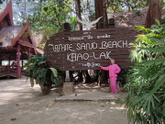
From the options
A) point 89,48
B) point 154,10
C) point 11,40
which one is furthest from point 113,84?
point 11,40

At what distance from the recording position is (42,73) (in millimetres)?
5004

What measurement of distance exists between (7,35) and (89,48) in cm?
881

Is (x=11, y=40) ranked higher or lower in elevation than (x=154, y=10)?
higher

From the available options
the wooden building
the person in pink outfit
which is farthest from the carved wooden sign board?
the wooden building

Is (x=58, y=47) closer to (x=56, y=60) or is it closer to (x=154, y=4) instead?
(x=56, y=60)

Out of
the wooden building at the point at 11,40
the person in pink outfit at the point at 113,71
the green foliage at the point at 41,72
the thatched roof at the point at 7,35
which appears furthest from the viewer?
the wooden building at the point at 11,40

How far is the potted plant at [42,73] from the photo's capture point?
16.5 feet

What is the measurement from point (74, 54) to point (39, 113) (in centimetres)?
233

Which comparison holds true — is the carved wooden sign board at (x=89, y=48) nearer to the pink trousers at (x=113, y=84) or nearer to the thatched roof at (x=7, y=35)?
the pink trousers at (x=113, y=84)

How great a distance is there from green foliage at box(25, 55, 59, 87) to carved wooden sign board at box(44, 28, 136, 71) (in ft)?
0.87

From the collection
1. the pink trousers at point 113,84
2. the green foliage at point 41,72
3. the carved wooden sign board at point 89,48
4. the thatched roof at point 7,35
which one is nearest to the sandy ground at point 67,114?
the pink trousers at point 113,84

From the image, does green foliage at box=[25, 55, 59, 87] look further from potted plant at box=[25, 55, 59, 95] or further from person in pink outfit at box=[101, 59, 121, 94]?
person in pink outfit at box=[101, 59, 121, 94]

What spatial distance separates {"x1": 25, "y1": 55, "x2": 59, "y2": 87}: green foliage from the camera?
198 inches

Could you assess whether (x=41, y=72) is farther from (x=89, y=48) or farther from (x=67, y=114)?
(x=67, y=114)
